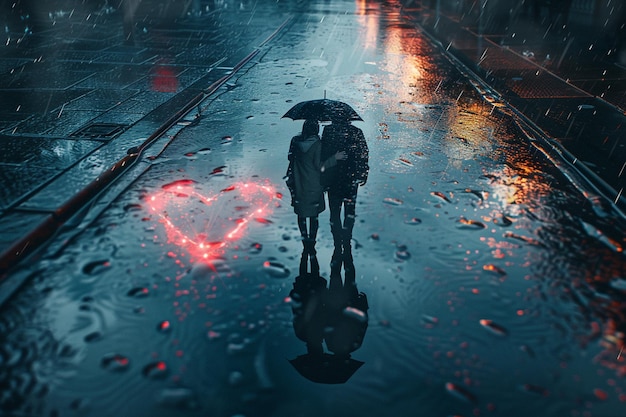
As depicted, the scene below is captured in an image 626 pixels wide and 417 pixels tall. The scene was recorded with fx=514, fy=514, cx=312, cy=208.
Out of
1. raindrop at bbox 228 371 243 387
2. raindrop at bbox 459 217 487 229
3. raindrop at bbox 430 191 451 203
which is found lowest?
raindrop at bbox 228 371 243 387

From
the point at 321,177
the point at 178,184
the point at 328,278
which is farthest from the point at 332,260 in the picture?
the point at 178,184

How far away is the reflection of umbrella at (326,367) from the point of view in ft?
10.2

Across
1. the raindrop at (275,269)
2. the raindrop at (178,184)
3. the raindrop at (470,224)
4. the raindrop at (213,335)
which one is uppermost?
the raindrop at (470,224)

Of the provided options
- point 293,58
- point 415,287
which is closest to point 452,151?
point 415,287

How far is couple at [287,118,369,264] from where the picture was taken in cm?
441

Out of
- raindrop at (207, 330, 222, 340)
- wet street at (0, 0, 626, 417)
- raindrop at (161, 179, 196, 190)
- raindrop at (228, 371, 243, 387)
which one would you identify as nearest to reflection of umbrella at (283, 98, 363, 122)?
wet street at (0, 0, 626, 417)

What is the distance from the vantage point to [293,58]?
1346 centimetres

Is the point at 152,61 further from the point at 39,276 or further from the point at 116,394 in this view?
the point at 116,394

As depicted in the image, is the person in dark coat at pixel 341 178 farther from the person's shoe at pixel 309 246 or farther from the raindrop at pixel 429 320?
the raindrop at pixel 429 320

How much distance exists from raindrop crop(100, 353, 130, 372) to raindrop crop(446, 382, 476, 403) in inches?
76.0

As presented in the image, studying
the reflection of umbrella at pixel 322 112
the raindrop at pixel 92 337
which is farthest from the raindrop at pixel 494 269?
the raindrop at pixel 92 337

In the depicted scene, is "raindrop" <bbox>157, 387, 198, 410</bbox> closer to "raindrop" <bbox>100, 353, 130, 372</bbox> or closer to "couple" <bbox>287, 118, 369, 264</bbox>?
"raindrop" <bbox>100, 353, 130, 372</bbox>

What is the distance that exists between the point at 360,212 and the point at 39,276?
9.65 ft

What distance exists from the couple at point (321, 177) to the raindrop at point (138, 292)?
1377 millimetres
